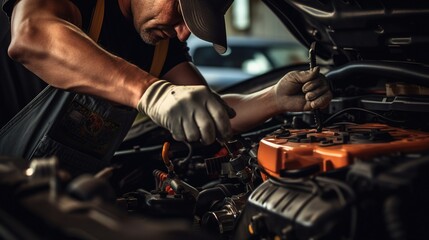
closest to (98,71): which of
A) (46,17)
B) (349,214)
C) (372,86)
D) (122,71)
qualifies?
(122,71)

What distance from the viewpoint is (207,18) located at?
67.2 inches

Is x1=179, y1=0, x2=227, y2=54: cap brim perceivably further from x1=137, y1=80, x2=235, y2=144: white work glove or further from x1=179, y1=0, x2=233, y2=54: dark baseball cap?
x1=137, y1=80, x2=235, y2=144: white work glove

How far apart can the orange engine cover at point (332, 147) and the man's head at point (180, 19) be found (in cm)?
45

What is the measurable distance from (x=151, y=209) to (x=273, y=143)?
0.41m

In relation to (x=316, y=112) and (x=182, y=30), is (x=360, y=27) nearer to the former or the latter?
(x=316, y=112)

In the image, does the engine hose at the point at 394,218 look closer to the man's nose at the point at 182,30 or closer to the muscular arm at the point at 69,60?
the muscular arm at the point at 69,60

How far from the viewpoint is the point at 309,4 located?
1.79 metres

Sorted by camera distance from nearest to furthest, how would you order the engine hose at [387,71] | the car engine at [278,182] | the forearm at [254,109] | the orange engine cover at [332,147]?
the car engine at [278,182], the orange engine cover at [332,147], the engine hose at [387,71], the forearm at [254,109]

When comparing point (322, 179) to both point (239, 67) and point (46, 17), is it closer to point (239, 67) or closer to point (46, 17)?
point (46, 17)

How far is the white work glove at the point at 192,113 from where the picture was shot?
1254 mm

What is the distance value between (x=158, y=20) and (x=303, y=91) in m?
0.49

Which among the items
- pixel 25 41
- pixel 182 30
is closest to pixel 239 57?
pixel 182 30

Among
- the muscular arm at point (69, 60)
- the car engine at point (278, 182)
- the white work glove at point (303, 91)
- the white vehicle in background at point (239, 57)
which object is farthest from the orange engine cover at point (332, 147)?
the white vehicle in background at point (239, 57)

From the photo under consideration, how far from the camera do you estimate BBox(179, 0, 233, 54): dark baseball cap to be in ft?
5.42
